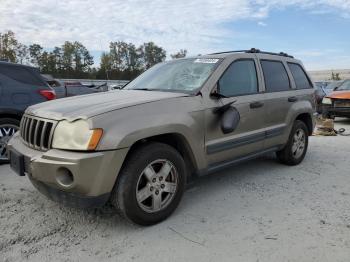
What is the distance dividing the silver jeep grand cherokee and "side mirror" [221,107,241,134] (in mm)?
11

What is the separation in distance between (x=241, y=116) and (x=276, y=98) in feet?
3.09

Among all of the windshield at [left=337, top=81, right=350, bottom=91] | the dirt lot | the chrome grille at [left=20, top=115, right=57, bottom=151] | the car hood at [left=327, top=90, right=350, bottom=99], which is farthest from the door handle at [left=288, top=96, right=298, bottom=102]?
the windshield at [left=337, top=81, right=350, bottom=91]

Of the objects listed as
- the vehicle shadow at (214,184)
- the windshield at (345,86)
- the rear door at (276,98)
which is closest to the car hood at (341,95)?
the windshield at (345,86)

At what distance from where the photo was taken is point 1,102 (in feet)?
17.6

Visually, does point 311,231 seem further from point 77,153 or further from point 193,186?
point 77,153

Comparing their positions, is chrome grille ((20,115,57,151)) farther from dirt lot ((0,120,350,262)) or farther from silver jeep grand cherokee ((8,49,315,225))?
dirt lot ((0,120,350,262))

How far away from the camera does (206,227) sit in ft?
11.1

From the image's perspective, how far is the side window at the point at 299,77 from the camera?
5.63 m

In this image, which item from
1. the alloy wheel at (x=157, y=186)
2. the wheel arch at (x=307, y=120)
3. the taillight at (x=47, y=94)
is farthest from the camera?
the wheel arch at (x=307, y=120)

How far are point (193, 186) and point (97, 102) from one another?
1762 mm

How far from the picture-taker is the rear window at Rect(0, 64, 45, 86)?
18.3 feet

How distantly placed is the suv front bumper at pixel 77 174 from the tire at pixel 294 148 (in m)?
3.17

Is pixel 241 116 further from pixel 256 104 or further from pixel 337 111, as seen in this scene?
pixel 337 111

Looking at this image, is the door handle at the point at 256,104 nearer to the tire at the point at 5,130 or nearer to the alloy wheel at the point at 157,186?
the alloy wheel at the point at 157,186
